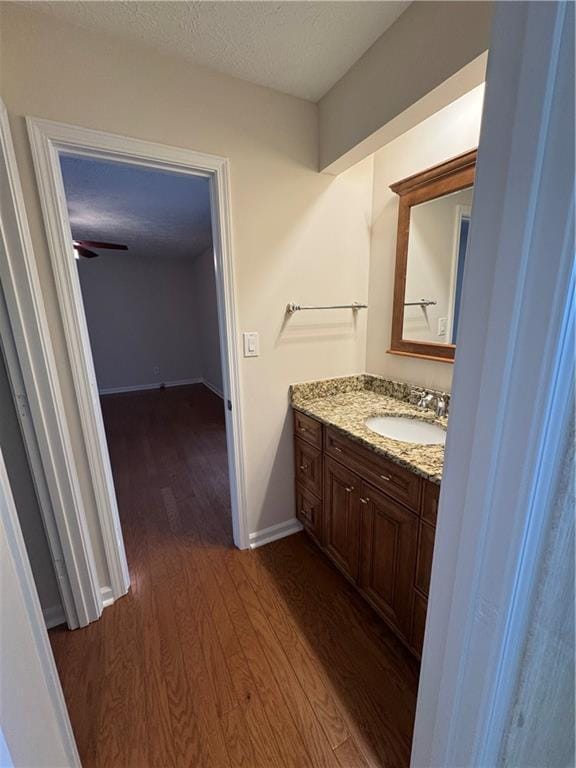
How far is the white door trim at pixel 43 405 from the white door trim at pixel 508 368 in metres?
1.40

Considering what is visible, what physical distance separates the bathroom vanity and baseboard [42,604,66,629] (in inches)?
50.1

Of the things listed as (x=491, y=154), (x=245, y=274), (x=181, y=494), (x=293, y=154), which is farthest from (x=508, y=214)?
(x=181, y=494)

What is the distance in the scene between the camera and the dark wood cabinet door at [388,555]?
1.22 metres

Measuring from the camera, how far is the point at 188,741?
1069 millimetres

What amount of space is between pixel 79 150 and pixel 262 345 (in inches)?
42.2

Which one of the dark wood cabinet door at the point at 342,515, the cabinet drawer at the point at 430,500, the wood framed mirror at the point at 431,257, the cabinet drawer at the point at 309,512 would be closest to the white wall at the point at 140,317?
the cabinet drawer at the point at 309,512

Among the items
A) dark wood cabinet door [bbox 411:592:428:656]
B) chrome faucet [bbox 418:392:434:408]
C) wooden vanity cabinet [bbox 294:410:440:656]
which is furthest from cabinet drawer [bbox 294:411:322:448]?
dark wood cabinet door [bbox 411:592:428:656]

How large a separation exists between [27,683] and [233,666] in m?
0.91

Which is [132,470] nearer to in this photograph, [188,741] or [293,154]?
[188,741]

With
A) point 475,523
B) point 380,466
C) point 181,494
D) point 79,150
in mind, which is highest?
point 79,150

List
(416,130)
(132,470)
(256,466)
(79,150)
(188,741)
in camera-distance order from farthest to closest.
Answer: (132,470) → (256,466) → (416,130) → (79,150) → (188,741)

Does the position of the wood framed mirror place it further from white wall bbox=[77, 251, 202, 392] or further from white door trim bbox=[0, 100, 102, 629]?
white wall bbox=[77, 251, 202, 392]

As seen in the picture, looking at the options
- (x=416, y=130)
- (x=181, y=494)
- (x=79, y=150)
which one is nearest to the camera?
(x=79, y=150)

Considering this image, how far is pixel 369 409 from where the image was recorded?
172cm
